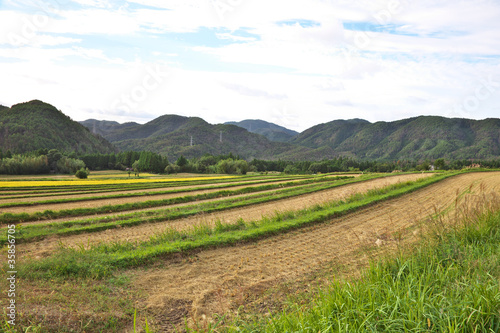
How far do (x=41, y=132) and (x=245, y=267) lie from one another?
148930mm

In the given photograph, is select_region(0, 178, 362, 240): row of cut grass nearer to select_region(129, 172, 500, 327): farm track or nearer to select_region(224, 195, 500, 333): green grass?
select_region(129, 172, 500, 327): farm track

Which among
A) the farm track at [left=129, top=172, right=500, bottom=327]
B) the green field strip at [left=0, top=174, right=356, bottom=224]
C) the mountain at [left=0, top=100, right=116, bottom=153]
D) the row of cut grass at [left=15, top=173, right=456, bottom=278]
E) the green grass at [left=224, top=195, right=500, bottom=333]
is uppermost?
the mountain at [left=0, top=100, right=116, bottom=153]

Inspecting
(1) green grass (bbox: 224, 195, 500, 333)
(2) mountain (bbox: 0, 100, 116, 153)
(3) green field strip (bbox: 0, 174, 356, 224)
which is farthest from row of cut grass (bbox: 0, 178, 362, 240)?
(2) mountain (bbox: 0, 100, 116, 153)

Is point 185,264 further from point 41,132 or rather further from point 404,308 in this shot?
point 41,132

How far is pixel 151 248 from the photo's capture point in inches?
396

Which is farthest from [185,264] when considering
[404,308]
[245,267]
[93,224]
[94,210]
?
[94,210]

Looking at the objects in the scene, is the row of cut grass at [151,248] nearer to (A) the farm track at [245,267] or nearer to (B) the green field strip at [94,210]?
(A) the farm track at [245,267]

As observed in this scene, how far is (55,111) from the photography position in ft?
509

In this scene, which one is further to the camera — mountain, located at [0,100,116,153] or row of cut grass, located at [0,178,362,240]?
mountain, located at [0,100,116,153]

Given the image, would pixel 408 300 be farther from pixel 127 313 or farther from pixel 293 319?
pixel 127 313

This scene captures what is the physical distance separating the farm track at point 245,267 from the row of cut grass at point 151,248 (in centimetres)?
48

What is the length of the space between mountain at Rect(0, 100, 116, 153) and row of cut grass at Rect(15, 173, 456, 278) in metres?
129

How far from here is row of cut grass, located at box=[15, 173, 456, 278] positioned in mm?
7719

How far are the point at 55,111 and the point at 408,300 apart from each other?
7251 inches
